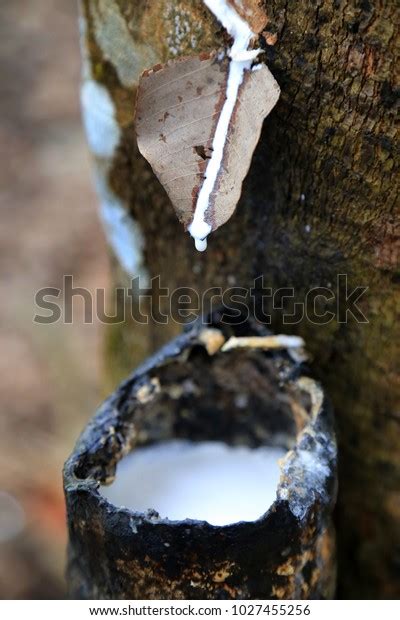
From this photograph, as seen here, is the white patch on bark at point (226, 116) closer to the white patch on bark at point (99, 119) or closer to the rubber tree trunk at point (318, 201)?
the rubber tree trunk at point (318, 201)

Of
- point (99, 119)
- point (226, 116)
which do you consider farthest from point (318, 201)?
point (99, 119)

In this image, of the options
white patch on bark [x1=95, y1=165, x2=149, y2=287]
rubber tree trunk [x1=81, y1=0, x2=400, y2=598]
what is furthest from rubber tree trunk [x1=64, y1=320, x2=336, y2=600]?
white patch on bark [x1=95, y1=165, x2=149, y2=287]

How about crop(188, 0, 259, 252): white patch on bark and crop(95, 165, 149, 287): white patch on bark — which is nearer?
crop(188, 0, 259, 252): white patch on bark

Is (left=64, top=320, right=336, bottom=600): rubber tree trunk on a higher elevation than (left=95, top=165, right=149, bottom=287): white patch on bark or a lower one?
lower

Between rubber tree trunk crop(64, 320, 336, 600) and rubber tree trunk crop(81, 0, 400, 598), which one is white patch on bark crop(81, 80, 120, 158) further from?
rubber tree trunk crop(64, 320, 336, 600)

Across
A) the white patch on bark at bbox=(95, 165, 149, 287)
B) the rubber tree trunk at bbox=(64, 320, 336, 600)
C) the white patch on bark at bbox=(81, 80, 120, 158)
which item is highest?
the white patch on bark at bbox=(81, 80, 120, 158)

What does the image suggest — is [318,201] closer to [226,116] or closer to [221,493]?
[226,116]

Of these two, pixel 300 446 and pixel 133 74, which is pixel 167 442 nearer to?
pixel 300 446
